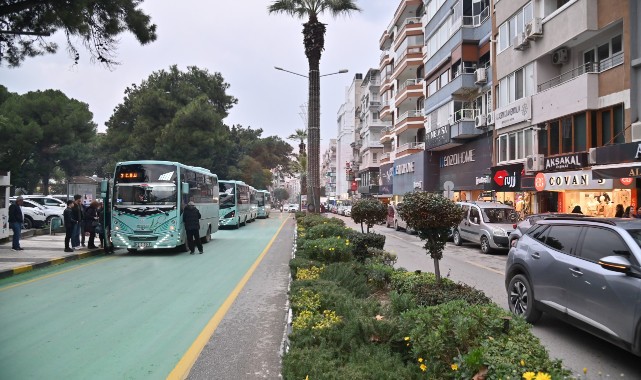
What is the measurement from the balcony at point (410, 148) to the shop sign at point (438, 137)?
464 cm

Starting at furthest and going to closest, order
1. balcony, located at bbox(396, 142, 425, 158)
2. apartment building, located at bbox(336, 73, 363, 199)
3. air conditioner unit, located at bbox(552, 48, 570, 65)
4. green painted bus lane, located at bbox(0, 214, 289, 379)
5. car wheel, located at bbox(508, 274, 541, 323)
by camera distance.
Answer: apartment building, located at bbox(336, 73, 363, 199)
balcony, located at bbox(396, 142, 425, 158)
air conditioner unit, located at bbox(552, 48, 570, 65)
car wheel, located at bbox(508, 274, 541, 323)
green painted bus lane, located at bbox(0, 214, 289, 379)

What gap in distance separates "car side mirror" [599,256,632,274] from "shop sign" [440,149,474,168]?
94.7 feet

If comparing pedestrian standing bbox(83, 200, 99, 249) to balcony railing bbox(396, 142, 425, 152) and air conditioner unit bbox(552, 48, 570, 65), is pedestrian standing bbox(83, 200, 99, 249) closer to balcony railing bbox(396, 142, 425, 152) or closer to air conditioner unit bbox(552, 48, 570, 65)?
air conditioner unit bbox(552, 48, 570, 65)

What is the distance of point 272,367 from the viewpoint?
520 centimetres

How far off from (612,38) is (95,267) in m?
20.3

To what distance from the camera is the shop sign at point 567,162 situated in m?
19.8

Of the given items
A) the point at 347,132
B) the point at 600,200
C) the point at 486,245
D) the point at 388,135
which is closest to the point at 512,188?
the point at 600,200

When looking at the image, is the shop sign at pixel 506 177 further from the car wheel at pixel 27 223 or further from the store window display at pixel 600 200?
the car wheel at pixel 27 223

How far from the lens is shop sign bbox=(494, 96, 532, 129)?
78.7 feet

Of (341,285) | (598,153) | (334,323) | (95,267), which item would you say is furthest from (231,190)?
(334,323)

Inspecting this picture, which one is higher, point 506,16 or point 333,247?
point 506,16

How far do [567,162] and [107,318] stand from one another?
19.3 metres

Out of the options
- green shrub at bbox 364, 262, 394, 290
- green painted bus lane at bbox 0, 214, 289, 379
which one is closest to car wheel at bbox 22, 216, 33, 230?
green painted bus lane at bbox 0, 214, 289, 379

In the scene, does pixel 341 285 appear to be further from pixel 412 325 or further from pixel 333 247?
pixel 412 325
